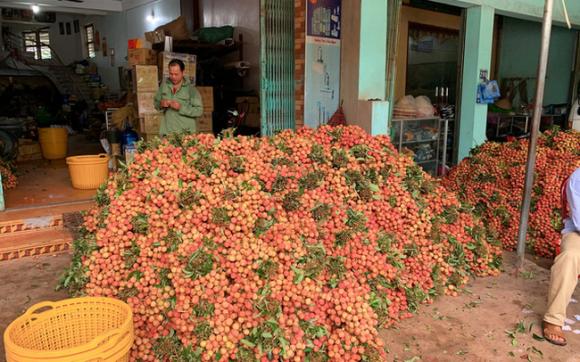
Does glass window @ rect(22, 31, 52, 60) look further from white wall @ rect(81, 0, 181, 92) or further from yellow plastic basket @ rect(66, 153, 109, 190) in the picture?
yellow plastic basket @ rect(66, 153, 109, 190)

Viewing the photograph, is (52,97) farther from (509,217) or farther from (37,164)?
(509,217)

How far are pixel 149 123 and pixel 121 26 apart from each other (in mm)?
8776

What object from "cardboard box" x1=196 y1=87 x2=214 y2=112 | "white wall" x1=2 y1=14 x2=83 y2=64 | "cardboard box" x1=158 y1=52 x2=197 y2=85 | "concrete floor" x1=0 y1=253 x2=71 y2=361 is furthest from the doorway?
"white wall" x1=2 y1=14 x2=83 y2=64

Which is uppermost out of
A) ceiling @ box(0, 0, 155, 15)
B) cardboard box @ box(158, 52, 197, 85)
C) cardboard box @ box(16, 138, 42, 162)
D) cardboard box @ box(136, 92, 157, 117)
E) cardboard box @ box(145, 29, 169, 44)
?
ceiling @ box(0, 0, 155, 15)

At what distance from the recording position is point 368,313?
105 inches

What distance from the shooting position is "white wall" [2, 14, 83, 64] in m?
18.9

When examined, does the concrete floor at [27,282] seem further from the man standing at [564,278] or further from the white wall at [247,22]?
the white wall at [247,22]

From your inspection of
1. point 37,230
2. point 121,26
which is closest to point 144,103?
point 37,230

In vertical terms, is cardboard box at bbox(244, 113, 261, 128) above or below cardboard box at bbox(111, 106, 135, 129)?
below

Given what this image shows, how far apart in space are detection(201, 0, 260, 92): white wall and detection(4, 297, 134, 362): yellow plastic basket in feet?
22.4

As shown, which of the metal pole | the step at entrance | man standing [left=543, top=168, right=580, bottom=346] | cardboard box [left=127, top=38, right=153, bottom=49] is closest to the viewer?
man standing [left=543, top=168, right=580, bottom=346]

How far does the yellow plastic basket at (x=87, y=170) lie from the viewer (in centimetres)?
537

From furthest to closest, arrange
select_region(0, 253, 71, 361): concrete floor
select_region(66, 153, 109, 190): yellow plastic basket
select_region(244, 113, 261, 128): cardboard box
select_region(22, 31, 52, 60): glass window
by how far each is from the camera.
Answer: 1. select_region(22, 31, 52, 60): glass window
2. select_region(244, 113, 261, 128): cardboard box
3. select_region(66, 153, 109, 190): yellow plastic basket
4. select_region(0, 253, 71, 361): concrete floor

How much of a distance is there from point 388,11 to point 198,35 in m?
3.83
